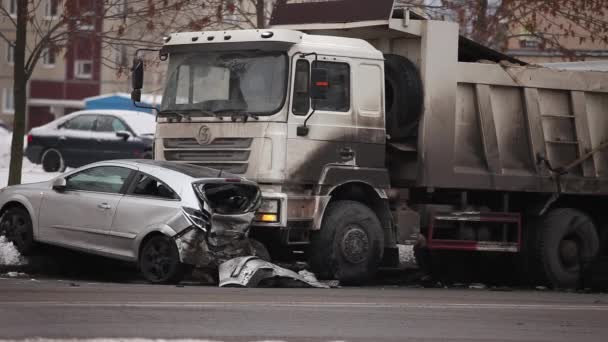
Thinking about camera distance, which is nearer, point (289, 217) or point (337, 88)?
point (289, 217)

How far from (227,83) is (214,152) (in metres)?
0.81

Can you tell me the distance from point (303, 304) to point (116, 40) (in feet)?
28.5

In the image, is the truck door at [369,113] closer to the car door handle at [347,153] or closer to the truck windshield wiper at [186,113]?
the car door handle at [347,153]

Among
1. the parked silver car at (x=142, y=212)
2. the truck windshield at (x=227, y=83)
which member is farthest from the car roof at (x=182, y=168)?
the truck windshield at (x=227, y=83)

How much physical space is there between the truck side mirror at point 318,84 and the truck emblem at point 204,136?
128 centimetres

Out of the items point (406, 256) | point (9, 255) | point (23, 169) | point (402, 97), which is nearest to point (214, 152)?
point (402, 97)

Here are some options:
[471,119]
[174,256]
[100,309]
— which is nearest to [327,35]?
[471,119]

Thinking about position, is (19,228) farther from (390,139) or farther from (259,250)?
(390,139)

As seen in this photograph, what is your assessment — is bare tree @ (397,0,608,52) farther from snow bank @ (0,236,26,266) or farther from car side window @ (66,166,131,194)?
snow bank @ (0,236,26,266)

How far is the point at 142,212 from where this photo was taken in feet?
45.6

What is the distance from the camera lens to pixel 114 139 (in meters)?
29.2

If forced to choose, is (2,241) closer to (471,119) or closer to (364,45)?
(364,45)

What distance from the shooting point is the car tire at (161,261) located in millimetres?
13586

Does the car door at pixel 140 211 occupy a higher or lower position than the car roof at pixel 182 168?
lower
